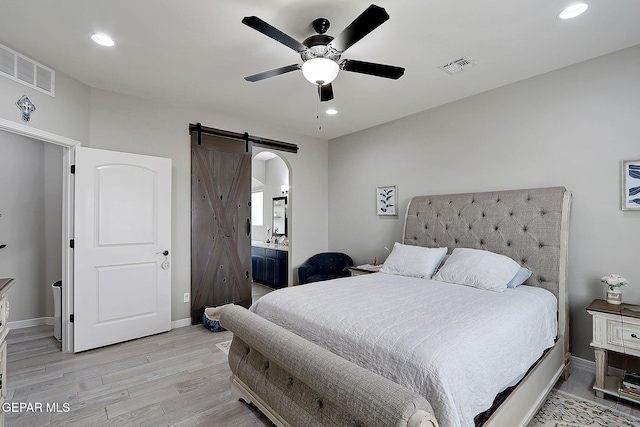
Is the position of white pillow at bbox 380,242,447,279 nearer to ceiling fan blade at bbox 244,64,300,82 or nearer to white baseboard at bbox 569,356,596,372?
white baseboard at bbox 569,356,596,372

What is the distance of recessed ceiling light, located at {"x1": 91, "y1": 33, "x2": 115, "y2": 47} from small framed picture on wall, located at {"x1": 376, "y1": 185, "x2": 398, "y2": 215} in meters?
3.36

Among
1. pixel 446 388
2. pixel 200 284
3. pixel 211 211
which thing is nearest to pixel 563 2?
pixel 446 388

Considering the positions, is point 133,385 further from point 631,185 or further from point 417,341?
point 631,185

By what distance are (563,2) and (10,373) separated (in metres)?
5.00

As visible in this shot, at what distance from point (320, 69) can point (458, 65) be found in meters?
1.43

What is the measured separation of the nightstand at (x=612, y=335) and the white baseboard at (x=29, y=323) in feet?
18.6

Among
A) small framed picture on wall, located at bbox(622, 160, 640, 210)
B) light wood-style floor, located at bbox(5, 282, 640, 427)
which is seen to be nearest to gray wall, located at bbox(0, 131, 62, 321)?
light wood-style floor, located at bbox(5, 282, 640, 427)

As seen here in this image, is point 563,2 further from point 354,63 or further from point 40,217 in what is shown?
point 40,217

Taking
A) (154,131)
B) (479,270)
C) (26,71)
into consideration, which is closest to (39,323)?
(154,131)

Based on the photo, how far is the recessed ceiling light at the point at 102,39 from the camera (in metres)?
2.29

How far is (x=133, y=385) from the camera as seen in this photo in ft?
7.90

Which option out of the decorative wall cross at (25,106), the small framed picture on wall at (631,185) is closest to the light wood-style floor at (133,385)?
the small framed picture on wall at (631,185)

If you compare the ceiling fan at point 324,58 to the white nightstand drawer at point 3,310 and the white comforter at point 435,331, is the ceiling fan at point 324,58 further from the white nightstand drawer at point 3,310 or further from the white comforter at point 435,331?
the white nightstand drawer at point 3,310

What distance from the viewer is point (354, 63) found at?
213 centimetres
